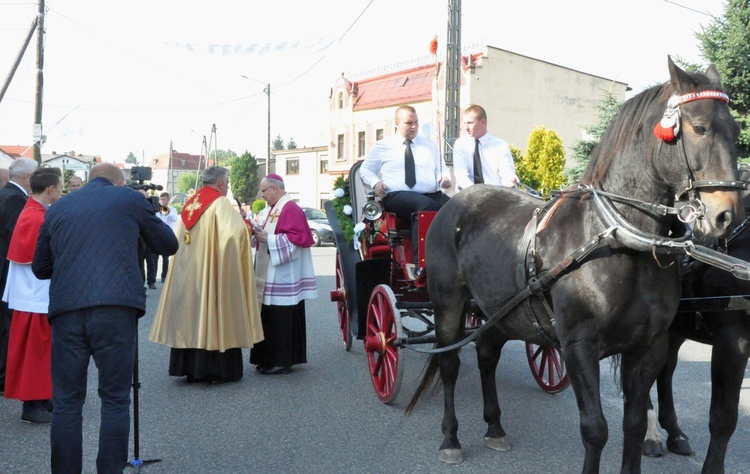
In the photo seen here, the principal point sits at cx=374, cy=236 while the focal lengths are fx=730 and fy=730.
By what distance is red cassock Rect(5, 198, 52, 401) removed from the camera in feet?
17.8

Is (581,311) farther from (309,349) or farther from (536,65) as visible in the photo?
(536,65)

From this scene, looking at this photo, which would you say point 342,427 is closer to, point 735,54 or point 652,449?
point 652,449

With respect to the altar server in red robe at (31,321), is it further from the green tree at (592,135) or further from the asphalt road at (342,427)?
the green tree at (592,135)

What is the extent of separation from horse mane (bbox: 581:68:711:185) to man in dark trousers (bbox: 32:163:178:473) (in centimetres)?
249

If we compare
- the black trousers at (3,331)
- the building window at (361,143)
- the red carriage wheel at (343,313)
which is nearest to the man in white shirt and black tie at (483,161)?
the red carriage wheel at (343,313)

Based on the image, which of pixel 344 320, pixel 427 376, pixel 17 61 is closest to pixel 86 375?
pixel 427 376

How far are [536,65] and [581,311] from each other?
36973mm

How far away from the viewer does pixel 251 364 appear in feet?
25.7

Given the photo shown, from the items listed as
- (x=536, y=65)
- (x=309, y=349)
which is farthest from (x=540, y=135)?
(x=309, y=349)

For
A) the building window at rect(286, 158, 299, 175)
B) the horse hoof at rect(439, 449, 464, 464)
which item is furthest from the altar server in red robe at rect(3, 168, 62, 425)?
the building window at rect(286, 158, 299, 175)

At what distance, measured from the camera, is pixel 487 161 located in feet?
20.2

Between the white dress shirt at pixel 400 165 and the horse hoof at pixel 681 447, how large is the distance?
9.18 ft

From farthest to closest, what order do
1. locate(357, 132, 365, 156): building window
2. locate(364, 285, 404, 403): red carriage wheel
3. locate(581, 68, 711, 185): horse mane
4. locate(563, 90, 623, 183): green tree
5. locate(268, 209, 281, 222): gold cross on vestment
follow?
locate(357, 132, 365, 156): building window < locate(563, 90, 623, 183): green tree < locate(268, 209, 281, 222): gold cross on vestment < locate(364, 285, 404, 403): red carriage wheel < locate(581, 68, 711, 185): horse mane

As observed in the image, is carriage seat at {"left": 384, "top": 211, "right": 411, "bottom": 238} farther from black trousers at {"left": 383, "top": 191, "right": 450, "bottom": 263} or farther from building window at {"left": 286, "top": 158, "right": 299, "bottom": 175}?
building window at {"left": 286, "top": 158, "right": 299, "bottom": 175}
